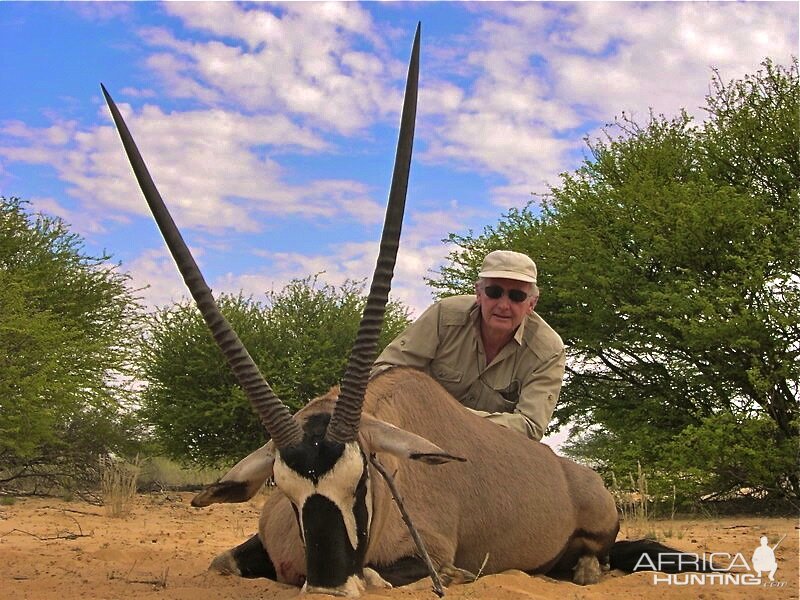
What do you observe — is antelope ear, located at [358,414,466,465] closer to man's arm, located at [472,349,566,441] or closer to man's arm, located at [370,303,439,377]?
man's arm, located at [472,349,566,441]

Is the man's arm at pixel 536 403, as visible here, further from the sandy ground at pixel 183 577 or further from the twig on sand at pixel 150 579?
the twig on sand at pixel 150 579

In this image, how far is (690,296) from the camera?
14.0m

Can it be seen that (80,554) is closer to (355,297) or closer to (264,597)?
(264,597)

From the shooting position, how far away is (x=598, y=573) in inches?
210

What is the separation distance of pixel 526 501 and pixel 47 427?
12.2 m

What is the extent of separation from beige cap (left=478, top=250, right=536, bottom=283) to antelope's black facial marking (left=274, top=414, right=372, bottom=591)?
2372 millimetres

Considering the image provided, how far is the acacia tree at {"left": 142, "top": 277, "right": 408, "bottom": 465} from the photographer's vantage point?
61.2 feet

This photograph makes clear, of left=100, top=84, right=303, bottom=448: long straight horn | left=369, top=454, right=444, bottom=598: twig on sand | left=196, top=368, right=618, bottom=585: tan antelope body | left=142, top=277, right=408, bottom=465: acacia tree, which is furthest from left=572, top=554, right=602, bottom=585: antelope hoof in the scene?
left=142, top=277, right=408, bottom=465: acacia tree

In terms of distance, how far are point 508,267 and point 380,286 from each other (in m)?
2.18

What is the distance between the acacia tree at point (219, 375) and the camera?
61.2 feet

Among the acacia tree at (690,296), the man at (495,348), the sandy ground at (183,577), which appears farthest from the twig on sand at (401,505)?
the acacia tree at (690,296)

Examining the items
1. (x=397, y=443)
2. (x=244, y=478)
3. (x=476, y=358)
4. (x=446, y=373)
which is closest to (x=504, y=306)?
(x=476, y=358)

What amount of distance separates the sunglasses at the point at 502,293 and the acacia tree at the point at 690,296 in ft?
26.0

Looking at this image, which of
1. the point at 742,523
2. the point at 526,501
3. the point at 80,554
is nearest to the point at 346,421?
the point at 526,501
